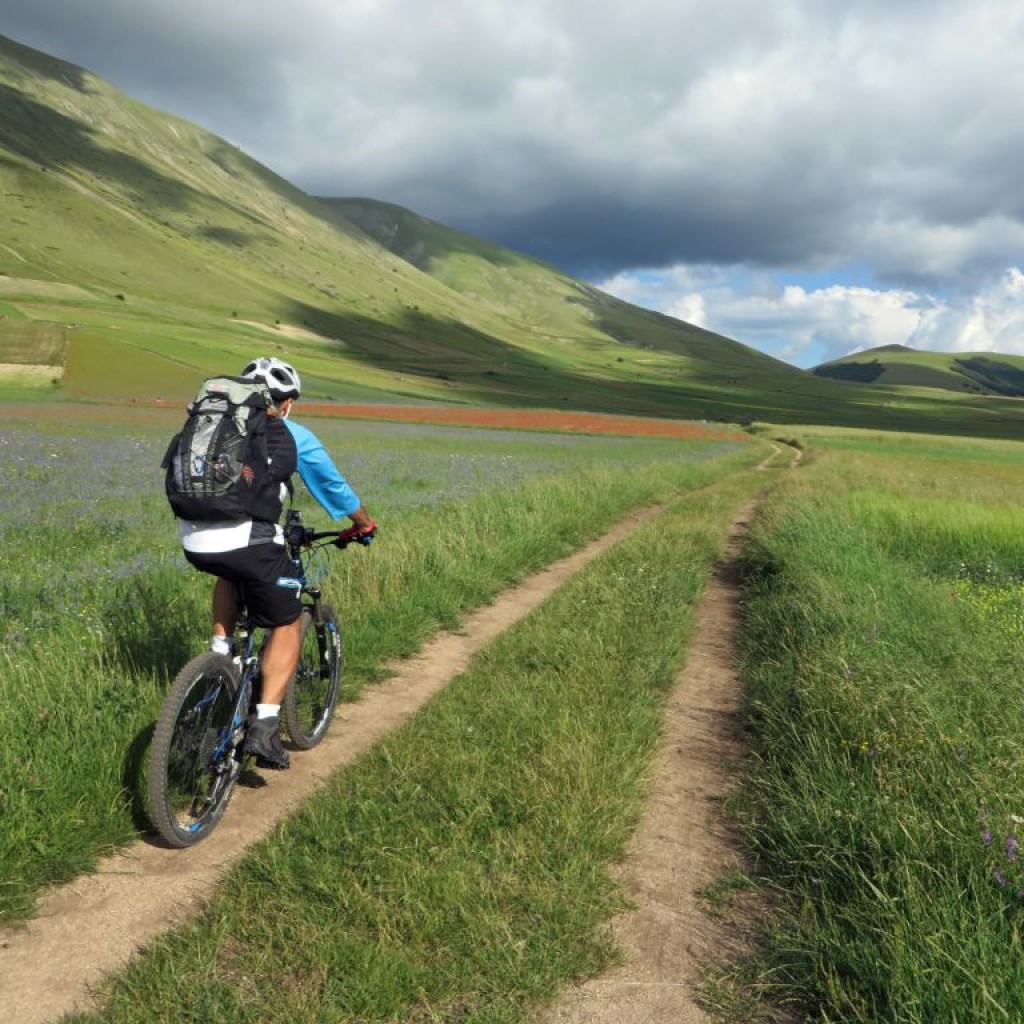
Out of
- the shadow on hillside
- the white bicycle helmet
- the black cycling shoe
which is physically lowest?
the black cycling shoe

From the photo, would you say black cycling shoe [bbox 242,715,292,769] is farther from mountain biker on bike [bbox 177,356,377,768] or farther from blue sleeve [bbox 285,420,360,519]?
blue sleeve [bbox 285,420,360,519]

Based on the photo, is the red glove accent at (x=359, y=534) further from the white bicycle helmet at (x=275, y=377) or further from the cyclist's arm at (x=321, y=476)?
the white bicycle helmet at (x=275, y=377)

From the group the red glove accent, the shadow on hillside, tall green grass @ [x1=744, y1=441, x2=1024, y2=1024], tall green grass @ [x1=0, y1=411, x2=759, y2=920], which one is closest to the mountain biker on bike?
the red glove accent

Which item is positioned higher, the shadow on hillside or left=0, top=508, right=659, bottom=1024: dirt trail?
the shadow on hillside

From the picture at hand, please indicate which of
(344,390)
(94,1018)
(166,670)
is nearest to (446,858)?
(94,1018)

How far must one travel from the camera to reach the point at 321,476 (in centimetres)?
506

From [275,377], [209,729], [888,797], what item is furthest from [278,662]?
[888,797]

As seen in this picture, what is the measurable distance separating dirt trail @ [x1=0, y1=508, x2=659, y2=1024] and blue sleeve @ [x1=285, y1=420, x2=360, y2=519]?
6.76 feet

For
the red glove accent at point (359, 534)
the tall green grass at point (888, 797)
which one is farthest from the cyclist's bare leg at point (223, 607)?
the tall green grass at point (888, 797)

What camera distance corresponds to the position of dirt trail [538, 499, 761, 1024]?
3.28m

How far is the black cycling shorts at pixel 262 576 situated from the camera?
464 cm

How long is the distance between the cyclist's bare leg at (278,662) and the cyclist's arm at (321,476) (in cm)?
88

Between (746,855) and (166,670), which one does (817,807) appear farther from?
(166,670)

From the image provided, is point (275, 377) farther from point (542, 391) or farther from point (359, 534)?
point (542, 391)
